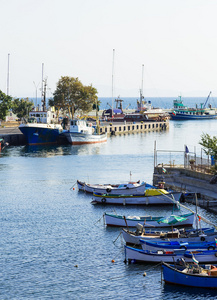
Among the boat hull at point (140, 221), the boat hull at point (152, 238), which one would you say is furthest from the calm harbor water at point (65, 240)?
the boat hull at point (152, 238)

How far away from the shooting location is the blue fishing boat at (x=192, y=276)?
38.0 meters

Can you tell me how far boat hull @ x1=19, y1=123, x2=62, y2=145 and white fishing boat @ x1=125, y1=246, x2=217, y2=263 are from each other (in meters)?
89.5

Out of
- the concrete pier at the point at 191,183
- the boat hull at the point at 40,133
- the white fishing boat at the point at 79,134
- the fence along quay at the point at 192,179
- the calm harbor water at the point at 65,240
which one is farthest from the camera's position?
the white fishing boat at the point at 79,134

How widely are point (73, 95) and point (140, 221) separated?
11454cm

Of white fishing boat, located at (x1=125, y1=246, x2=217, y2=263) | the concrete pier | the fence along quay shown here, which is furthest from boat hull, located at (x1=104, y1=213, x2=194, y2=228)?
white fishing boat, located at (x1=125, y1=246, x2=217, y2=263)

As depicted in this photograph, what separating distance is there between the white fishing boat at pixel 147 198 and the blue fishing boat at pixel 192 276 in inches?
986

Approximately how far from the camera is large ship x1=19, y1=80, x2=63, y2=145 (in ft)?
430

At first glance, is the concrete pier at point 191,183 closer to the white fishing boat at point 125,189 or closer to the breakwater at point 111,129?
the white fishing boat at point 125,189

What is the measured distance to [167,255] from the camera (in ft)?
141

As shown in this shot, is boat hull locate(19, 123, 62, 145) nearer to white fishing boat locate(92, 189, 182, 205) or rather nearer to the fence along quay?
the fence along quay

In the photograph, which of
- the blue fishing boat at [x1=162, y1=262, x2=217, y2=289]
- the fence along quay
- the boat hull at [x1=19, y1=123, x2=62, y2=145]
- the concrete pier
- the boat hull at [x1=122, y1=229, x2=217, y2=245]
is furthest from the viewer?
the boat hull at [x1=19, y1=123, x2=62, y2=145]

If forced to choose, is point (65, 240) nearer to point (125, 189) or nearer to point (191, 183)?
point (125, 189)

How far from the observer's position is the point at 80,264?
1715 inches

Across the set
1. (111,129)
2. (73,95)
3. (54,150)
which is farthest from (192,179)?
(111,129)
